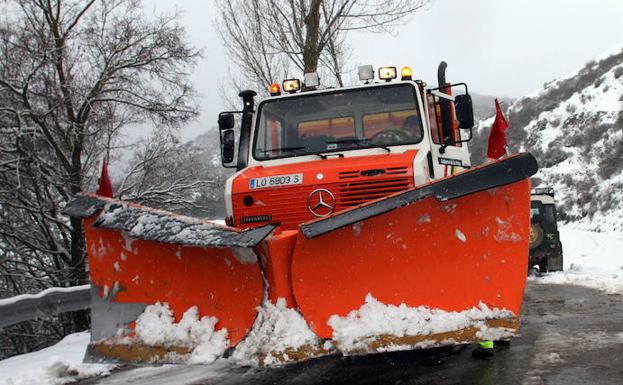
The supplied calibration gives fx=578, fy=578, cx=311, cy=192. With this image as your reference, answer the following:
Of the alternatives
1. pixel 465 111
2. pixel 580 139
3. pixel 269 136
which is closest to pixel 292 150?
pixel 269 136

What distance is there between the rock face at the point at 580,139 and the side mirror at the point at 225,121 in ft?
100

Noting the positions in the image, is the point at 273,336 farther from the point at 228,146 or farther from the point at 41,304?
the point at 41,304

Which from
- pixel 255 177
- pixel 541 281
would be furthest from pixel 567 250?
pixel 255 177

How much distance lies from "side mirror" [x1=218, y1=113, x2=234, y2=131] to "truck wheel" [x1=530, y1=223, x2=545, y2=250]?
8.66 meters

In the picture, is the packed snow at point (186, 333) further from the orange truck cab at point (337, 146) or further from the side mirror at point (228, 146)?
the side mirror at point (228, 146)

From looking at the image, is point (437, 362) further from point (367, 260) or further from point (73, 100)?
point (73, 100)

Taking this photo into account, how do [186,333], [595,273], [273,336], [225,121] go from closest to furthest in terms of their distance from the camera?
[273,336]
[186,333]
[225,121]
[595,273]

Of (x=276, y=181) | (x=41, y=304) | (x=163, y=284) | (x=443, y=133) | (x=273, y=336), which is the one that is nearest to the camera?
(x=273, y=336)

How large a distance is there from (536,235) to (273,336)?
10505 millimetres

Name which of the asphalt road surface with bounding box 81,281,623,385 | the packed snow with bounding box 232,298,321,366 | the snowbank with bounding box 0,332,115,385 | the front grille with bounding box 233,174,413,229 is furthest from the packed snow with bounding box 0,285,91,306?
the packed snow with bounding box 232,298,321,366

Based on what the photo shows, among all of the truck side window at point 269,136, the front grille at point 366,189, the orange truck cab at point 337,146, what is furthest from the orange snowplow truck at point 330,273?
the truck side window at point 269,136

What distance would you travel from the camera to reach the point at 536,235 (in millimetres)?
12617

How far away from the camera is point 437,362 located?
468 cm

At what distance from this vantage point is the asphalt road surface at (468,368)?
13.5ft
